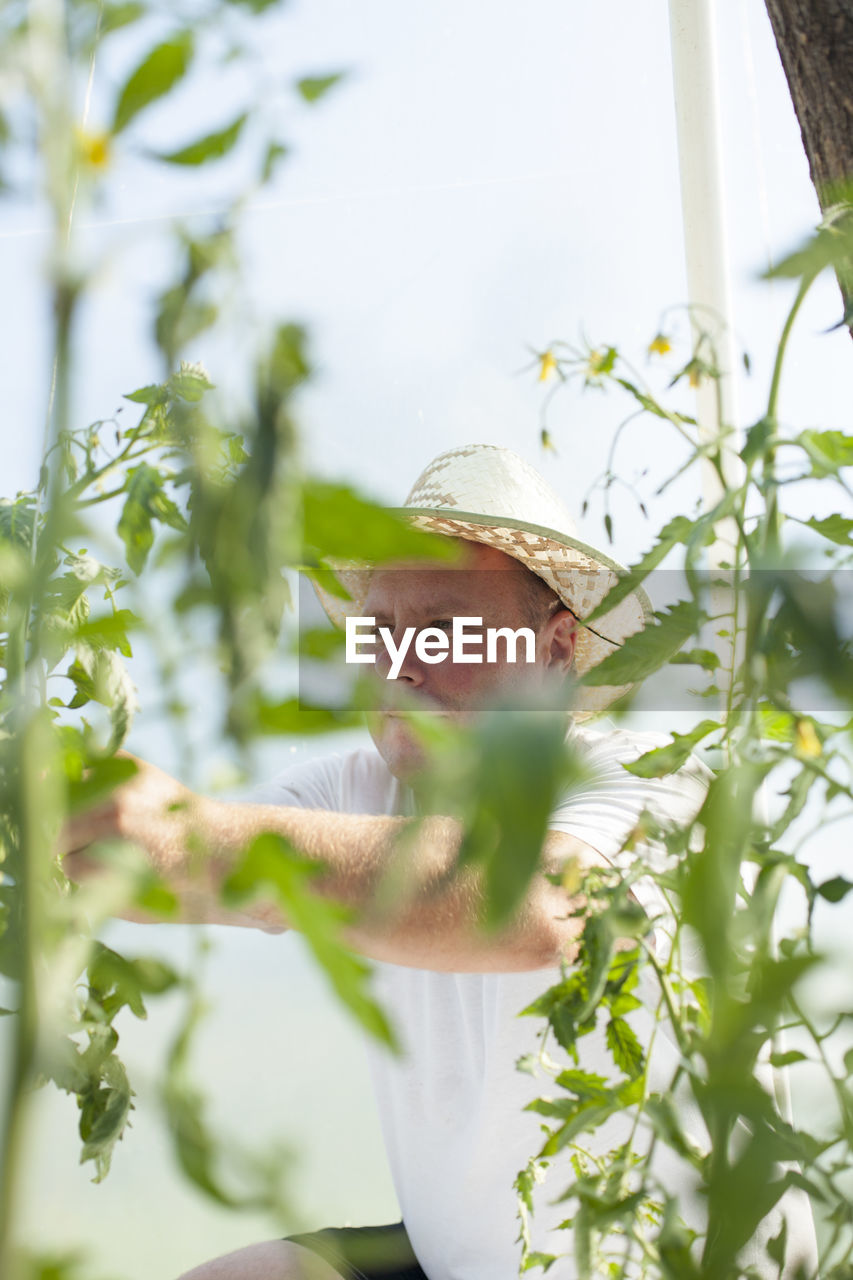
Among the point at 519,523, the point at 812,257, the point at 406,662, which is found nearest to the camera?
the point at 812,257

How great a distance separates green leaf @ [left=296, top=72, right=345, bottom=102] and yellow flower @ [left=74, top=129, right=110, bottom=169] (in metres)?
0.05

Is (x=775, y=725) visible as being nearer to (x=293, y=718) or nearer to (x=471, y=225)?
(x=293, y=718)

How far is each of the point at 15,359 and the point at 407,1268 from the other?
135 cm

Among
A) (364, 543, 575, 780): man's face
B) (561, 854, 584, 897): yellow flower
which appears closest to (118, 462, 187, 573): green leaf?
(561, 854, 584, 897): yellow flower

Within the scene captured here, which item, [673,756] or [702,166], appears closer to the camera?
[673,756]

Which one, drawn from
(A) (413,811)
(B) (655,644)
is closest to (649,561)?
(B) (655,644)

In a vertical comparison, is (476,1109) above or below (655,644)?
below

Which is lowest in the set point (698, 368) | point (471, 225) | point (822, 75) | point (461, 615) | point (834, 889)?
point (834, 889)

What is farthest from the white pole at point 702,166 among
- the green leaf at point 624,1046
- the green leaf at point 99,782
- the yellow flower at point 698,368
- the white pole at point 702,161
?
the green leaf at point 99,782

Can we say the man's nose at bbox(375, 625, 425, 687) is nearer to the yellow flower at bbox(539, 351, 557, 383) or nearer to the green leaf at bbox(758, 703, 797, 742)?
the yellow flower at bbox(539, 351, 557, 383)

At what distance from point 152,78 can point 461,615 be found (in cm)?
132

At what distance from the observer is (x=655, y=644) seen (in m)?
0.50

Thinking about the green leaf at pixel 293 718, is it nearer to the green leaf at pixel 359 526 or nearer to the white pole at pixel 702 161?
the green leaf at pixel 359 526

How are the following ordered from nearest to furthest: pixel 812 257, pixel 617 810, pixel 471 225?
pixel 812 257 → pixel 617 810 → pixel 471 225
